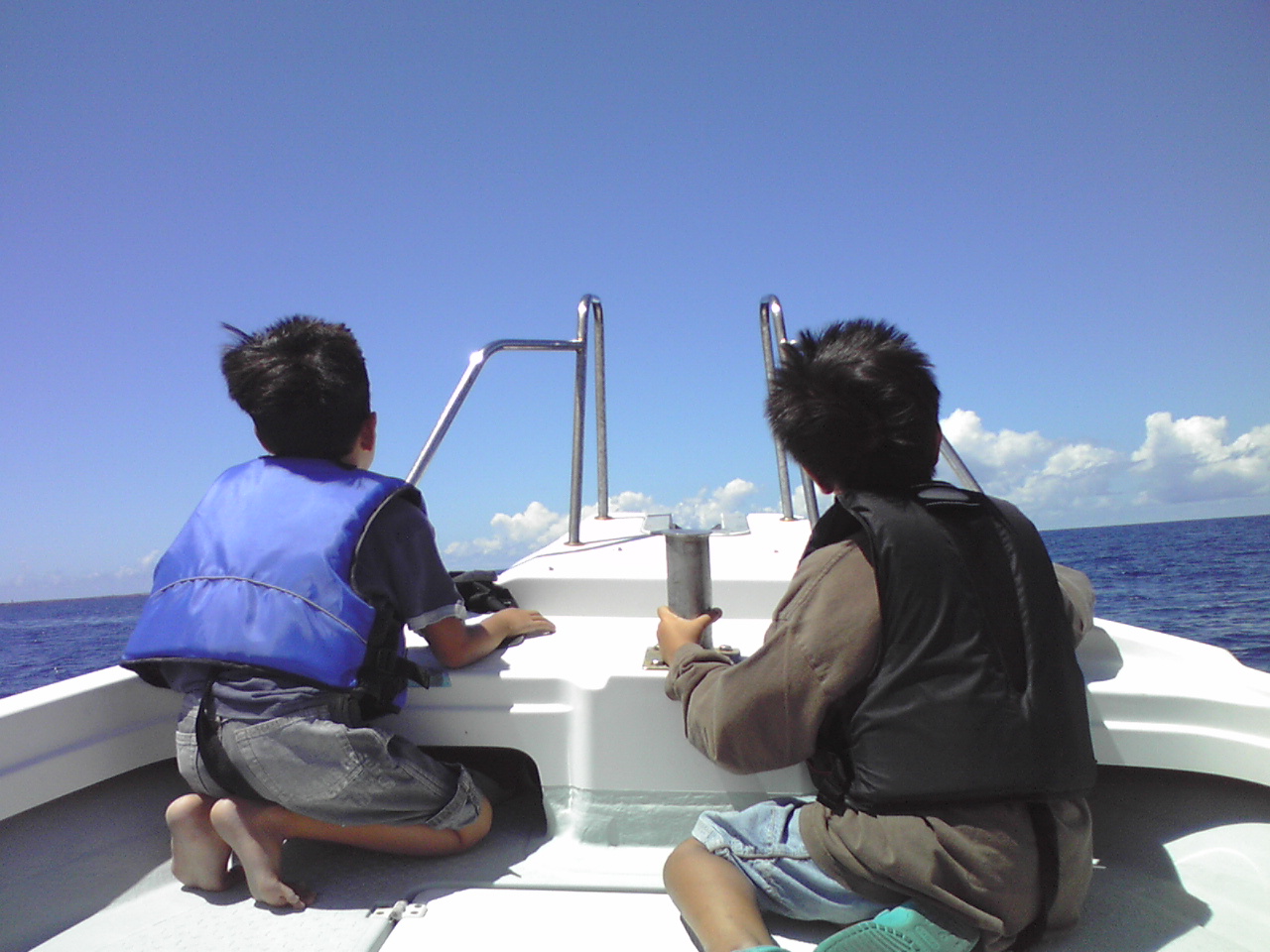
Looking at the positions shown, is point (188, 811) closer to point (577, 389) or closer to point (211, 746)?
point (211, 746)

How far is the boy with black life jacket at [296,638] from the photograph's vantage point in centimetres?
146

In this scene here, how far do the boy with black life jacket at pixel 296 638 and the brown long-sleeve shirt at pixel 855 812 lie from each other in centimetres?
68

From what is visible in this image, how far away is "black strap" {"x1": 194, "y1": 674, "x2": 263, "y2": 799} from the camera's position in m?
1.49

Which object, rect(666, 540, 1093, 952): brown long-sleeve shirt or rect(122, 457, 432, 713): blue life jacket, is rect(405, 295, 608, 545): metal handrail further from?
rect(666, 540, 1093, 952): brown long-sleeve shirt

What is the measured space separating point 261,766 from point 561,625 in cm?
89

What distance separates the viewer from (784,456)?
282 cm

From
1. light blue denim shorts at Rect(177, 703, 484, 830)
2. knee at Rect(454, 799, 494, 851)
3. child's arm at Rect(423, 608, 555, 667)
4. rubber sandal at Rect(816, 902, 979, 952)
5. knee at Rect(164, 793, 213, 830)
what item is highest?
child's arm at Rect(423, 608, 555, 667)

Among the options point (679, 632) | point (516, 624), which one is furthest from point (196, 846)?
point (679, 632)

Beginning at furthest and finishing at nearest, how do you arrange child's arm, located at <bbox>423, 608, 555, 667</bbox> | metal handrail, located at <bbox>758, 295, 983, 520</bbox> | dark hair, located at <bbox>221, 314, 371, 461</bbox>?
metal handrail, located at <bbox>758, 295, 983, 520</bbox> → child's arm, located at <bbox>423, 608, 555, 667</bbox> → dark hair, located at <bbox>221, 314, 371, 461</bbox>

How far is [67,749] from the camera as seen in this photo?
169 centimetres

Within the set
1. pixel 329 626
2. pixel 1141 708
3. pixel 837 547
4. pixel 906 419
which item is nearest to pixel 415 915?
pixel 329 626

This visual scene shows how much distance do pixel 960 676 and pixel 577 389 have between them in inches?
86.4

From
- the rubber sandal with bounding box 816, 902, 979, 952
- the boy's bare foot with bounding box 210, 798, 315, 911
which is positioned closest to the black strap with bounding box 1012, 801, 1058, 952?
the rubber sandal with bounding box 816, 902, 979, 952

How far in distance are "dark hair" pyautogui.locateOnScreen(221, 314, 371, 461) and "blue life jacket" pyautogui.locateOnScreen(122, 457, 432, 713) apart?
0.26 feet
